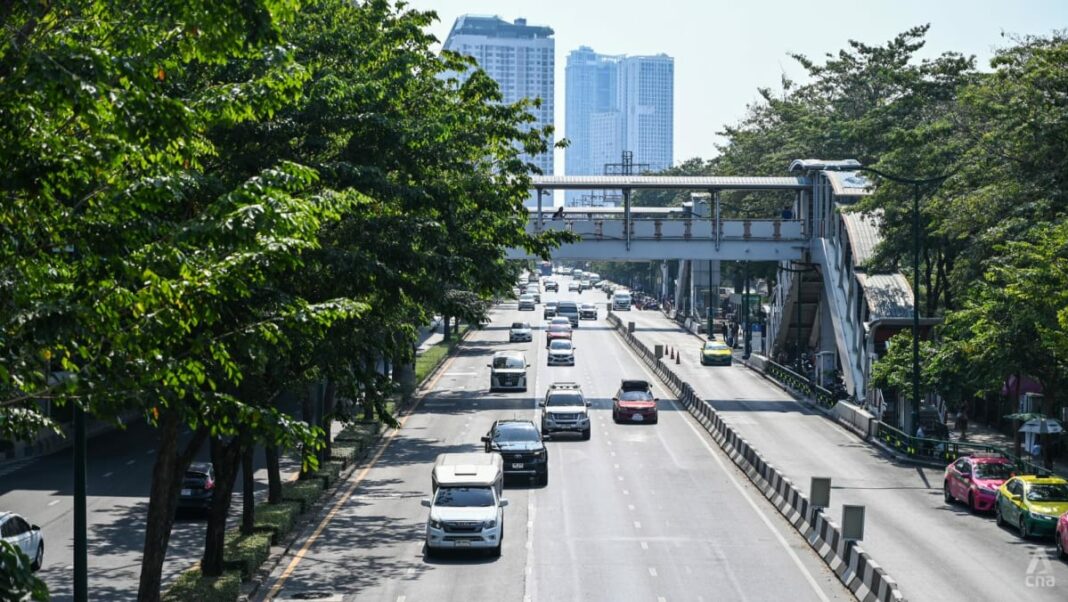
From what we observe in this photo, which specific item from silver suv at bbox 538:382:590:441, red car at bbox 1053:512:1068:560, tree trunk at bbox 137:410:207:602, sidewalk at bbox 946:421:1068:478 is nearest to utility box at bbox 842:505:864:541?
red car at bbox 1053:512:1068:560

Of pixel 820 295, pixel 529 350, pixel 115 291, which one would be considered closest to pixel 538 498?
pixel 115 291

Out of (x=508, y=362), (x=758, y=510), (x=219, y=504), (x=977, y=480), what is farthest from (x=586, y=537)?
(x=508, y=362)

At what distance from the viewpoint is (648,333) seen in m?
120

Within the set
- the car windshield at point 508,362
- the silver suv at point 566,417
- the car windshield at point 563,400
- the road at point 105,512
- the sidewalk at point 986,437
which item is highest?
the car windshield at point 508,362

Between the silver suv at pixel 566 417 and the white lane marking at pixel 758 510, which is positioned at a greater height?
the silver suv at pixel 566 417

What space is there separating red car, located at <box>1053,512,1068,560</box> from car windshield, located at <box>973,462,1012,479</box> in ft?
22.9

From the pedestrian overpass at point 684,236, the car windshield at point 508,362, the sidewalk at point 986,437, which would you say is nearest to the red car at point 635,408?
the sidewalk at point 986,437

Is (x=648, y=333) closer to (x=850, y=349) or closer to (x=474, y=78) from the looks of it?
(x=850, y=349)

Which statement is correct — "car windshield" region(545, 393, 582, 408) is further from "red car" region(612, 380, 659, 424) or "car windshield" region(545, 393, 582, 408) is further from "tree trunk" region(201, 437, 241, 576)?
"tree trunk" region(201, 437, 241, 576)

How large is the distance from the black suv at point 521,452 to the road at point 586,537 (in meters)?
0.60

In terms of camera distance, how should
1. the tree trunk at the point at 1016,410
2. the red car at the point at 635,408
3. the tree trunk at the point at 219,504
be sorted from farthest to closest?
the red car at the point at 635,408
the tree trunk at the point at 1016,410
the tree trunk at the point at 219,504

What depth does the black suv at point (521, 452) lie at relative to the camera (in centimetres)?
4062

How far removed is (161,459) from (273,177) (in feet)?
31.6

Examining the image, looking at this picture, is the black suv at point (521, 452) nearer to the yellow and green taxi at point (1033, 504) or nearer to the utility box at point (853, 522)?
the yellow and green taxi at point (1033, 504)
